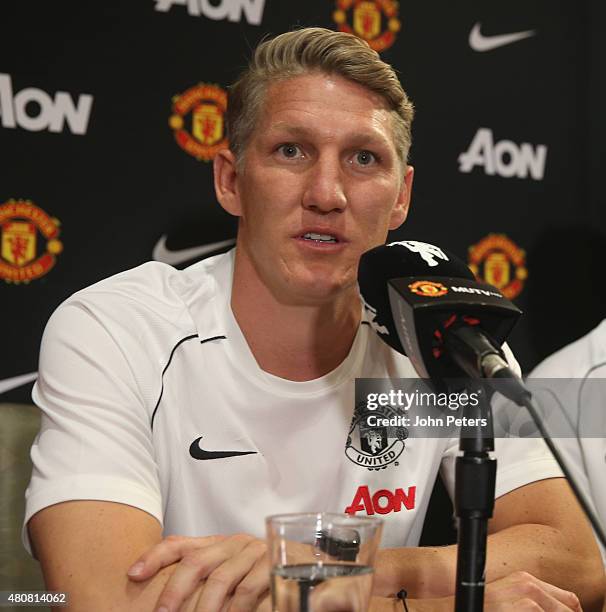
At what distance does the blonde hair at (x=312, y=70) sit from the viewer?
1.43 metres

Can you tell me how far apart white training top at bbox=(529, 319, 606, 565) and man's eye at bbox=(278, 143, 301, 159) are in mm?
775

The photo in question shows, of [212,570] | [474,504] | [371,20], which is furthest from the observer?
[371,20]

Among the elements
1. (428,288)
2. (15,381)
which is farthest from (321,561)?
(15,381)

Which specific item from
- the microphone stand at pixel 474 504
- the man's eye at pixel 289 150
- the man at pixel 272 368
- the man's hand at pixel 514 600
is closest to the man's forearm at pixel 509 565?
→ the man at pixel 272 368

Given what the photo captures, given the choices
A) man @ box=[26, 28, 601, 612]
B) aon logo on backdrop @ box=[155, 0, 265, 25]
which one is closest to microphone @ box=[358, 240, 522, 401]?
man @ box=[26, 28, 601, 612]

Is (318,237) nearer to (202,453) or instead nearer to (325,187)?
(325,187)

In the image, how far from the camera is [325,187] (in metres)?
1.32

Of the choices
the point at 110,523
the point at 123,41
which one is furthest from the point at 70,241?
the point at 110,523

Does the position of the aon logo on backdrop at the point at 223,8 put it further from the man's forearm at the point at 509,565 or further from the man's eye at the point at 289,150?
the man's forearm at the point at 509,565

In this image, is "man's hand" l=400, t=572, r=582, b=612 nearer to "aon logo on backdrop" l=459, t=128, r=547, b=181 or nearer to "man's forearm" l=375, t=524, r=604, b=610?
"man's forearm" l=375, t=524, r=604, b=610

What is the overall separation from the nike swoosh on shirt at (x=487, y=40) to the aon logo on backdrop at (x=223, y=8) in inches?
22.1

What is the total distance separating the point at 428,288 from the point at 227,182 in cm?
81

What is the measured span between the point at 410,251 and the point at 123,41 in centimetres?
118

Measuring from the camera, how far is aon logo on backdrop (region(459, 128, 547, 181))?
2242mm
